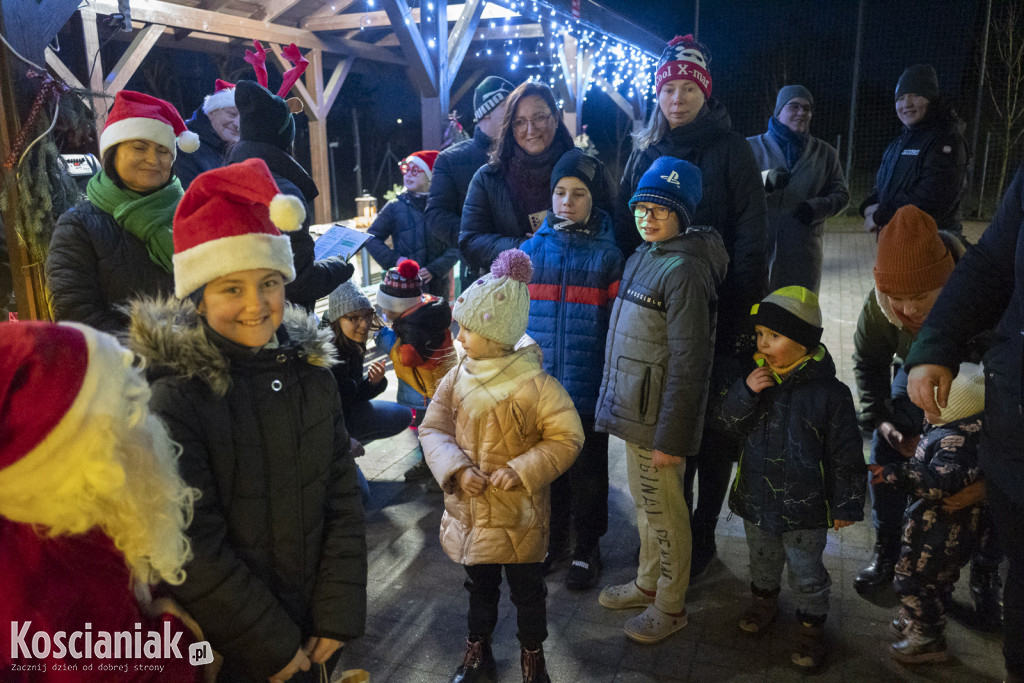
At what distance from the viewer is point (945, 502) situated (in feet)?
7.98

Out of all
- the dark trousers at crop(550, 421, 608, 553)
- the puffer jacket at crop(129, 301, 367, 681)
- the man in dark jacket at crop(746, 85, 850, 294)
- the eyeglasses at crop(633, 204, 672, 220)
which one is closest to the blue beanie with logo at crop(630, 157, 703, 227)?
the eyeglasses at crop(633, 204, 672, 220)

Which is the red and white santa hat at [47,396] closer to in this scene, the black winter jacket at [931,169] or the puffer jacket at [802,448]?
the puffer jacket at [802,448]

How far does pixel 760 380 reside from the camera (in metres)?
2.53

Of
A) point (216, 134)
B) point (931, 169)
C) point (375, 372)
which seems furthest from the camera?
point (931, 169)

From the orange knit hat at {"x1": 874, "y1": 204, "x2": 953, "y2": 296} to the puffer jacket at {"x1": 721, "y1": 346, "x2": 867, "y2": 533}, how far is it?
36 cm

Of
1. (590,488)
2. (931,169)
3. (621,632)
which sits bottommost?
(621,632)

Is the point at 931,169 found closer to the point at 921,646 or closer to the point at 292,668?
the point at 921,646

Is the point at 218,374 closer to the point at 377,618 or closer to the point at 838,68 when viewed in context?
the point at 377,618

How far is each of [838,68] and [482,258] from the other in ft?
48.5

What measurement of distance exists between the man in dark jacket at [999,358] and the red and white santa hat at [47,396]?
1920 mm

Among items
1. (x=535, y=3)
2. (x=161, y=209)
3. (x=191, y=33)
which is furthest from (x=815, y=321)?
(x=191, y=33)

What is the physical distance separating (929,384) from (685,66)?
1.91 m

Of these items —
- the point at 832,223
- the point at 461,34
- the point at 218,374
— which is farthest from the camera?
the point at 832,223

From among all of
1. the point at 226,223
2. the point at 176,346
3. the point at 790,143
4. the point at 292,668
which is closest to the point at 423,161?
the point at 790,143
